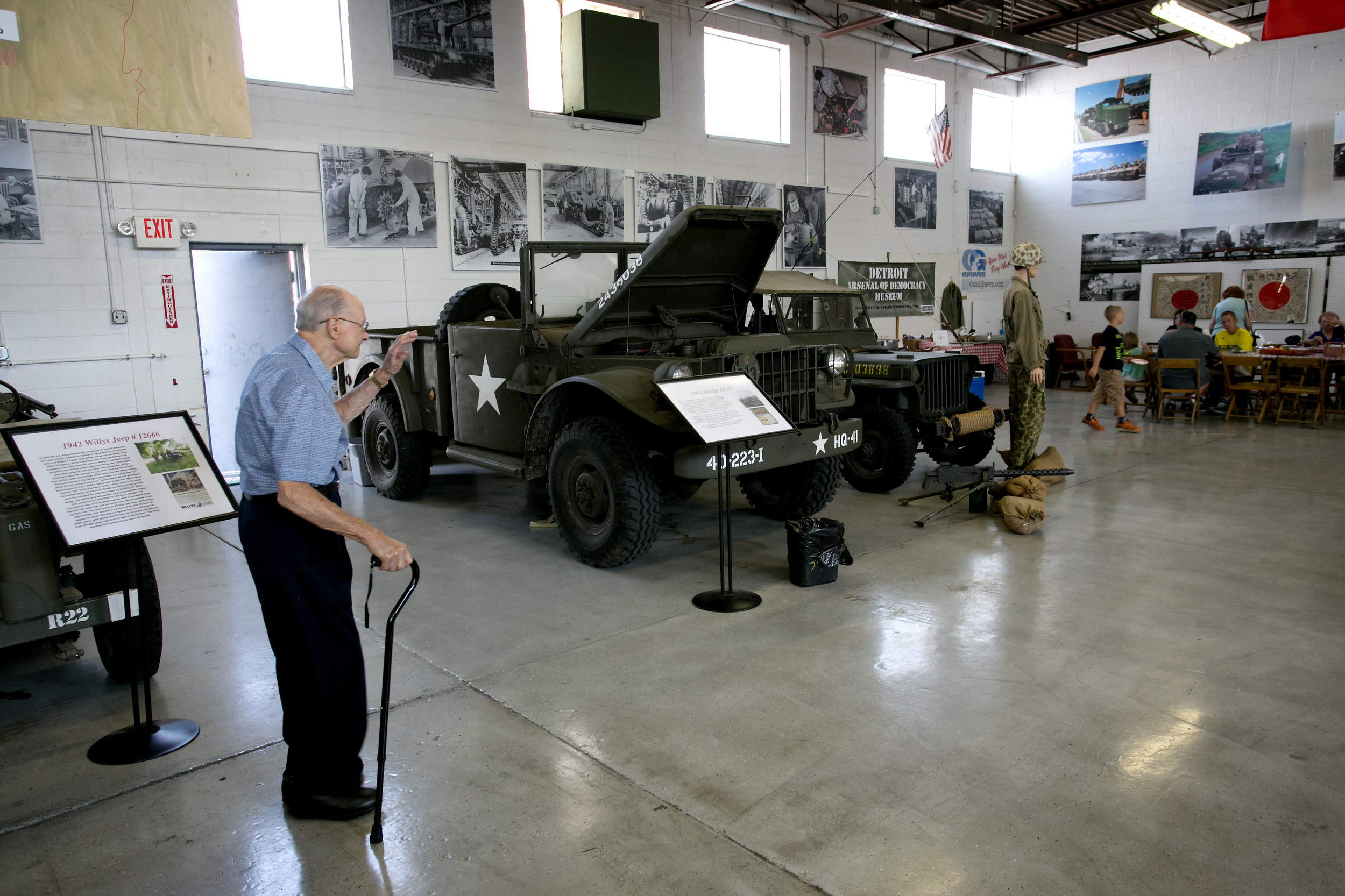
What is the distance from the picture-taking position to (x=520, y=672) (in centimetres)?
359

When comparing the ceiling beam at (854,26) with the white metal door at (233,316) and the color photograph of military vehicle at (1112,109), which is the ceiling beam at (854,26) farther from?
the white metal door at (233,316)

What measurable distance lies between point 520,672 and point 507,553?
182 cm

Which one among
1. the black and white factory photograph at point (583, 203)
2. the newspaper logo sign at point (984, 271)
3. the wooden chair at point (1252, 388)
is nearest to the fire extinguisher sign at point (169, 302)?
the black and white factory photograph at point (583, 203)

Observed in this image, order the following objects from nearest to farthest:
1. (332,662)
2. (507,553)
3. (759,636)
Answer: (332,662), (759,636), (507,553)

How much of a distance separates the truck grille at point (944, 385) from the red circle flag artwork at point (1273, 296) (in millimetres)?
9555

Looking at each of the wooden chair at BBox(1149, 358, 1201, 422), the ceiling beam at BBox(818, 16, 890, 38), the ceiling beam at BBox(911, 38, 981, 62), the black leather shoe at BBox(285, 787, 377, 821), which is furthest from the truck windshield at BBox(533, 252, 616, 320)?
the ceiling beam at BBox(911, 38, 981, 62)

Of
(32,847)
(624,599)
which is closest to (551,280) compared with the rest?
(624,599)

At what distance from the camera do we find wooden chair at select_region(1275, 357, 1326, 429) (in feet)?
32.3

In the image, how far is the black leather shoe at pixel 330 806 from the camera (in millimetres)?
2555

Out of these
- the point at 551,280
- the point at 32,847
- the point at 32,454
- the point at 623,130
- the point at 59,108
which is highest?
the point at 623,130

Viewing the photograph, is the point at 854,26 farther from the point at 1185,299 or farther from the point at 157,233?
the point at 157,233

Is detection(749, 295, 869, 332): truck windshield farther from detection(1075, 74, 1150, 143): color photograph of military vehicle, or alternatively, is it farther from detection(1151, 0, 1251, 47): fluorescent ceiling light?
detection(1075, 74, 1150, 143): color photograph of military vehicle

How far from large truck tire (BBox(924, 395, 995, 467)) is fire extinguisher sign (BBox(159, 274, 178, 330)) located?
6637 millimetres

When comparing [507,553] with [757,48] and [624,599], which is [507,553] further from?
[757,48]
